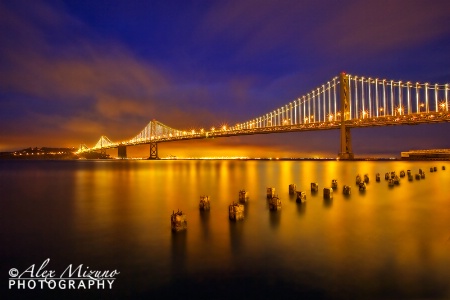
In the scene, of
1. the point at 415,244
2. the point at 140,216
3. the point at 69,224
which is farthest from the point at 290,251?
the point at 69,224

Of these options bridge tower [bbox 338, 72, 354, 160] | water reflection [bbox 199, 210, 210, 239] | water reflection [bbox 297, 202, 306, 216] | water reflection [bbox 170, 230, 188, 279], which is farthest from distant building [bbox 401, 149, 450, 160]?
water reflection [bbox 170, 230, 188, 279]

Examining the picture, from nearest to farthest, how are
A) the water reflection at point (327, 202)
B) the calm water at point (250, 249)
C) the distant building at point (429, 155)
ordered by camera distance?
the calm water at point (250, 249), the water reflection at point (327, 202), the distant building at point (429, 155)

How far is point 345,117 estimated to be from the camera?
63.3m

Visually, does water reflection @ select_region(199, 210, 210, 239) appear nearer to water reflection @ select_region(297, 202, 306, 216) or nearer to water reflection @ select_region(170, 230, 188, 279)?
water reflection @ select_region(170, 230, 188, 279)

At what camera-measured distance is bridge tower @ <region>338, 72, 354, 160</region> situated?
60.6 metres

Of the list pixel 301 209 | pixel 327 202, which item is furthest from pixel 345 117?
pixel 301 209

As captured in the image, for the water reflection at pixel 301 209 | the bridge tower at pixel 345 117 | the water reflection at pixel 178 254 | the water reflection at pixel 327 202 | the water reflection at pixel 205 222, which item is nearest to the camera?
the water reflection at pixel 178 254

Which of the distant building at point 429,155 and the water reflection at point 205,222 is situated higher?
the distant building at point 429,155

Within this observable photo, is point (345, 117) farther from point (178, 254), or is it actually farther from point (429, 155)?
Answer: point (178, 254)

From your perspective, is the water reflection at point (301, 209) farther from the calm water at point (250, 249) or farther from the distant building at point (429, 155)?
the distant building at point (429, 155)

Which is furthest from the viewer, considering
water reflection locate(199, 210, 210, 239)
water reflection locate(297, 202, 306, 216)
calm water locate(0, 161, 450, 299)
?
water reflection locate(297, 202, 306, 216)

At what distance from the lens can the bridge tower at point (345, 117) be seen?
60.6m

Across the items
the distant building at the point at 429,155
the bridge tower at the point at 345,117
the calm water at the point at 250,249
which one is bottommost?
the calm water at the point at 250,249

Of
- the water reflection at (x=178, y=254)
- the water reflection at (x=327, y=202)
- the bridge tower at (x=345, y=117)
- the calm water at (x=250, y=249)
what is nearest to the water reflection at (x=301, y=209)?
the calm water at (x=250, y=249)
